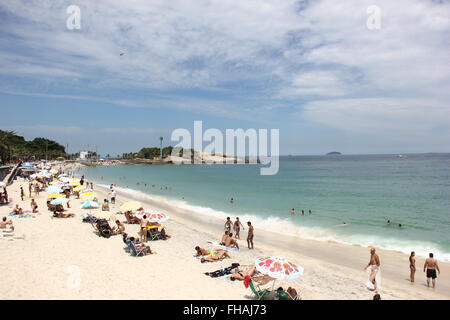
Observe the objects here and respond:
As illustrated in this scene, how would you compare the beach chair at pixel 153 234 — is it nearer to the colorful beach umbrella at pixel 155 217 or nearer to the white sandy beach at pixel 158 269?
the white sandy beach at pixel 158 269

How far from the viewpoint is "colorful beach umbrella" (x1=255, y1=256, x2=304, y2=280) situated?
7.37 m

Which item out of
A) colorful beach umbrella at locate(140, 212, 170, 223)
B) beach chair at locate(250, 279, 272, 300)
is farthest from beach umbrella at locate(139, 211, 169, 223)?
beach chair at locate(250, 279, 272, 300)

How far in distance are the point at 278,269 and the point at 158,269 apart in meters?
4.41

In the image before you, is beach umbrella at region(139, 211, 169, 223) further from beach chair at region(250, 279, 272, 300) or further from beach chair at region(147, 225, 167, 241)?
beach chair at region(250, 279, 272, 300)

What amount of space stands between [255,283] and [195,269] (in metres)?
2.21

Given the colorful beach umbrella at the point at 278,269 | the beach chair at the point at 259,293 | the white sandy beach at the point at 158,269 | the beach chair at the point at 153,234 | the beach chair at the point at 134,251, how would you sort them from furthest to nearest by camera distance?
1. the beach chair at the point at 153,234
2. the beach chair at the point at 134,251
3. the white sandy beach at the point at 158,269
4. the beach chair at the point at 259,293
5. the colorful beach umbrella at the point at 278,269

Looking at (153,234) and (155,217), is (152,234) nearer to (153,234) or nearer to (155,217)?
(153,234)

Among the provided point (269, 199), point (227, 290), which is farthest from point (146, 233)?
point (269, 199)

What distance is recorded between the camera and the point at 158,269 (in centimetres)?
991

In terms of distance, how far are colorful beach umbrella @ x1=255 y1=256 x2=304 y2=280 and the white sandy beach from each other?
116 centimetres

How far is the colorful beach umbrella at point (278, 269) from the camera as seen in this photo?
24.2 feet

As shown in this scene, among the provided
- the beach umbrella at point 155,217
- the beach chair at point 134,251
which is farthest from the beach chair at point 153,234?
the beach chair at point 134,251

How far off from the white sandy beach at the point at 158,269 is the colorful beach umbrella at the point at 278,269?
3.81ft

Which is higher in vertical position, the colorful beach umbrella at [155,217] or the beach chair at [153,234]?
the colorful beach umbrella at [155,217]
